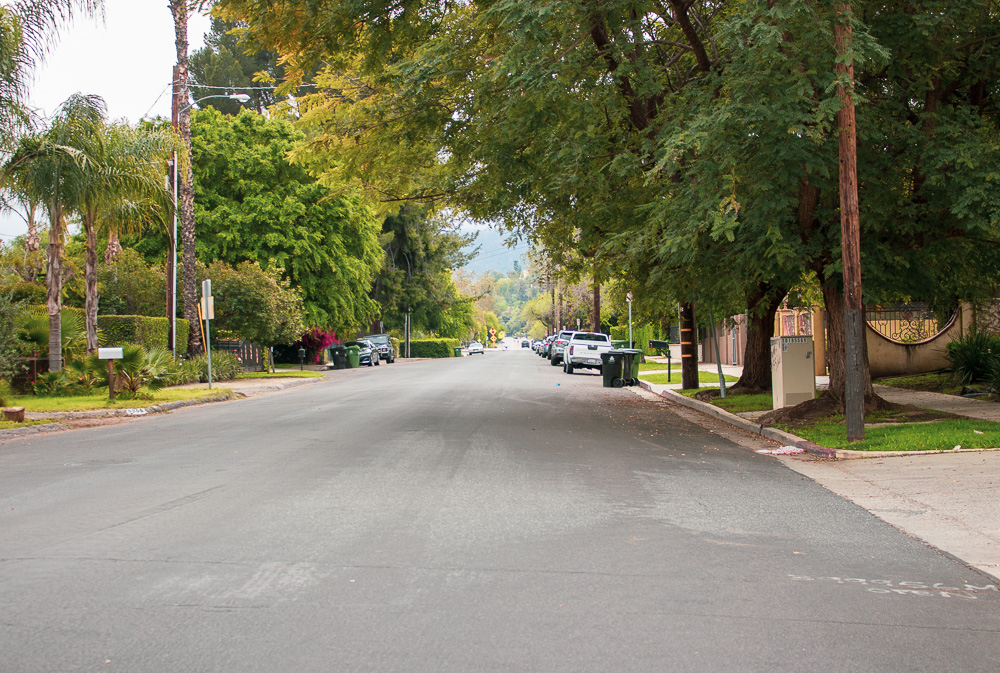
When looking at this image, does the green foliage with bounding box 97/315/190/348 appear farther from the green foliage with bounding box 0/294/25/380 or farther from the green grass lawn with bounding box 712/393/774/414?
the green grass lawn with bounding box 712/393/774/414

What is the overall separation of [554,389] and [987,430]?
49.6 feet

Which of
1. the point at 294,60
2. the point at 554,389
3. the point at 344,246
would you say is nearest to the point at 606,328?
the point at 344,246

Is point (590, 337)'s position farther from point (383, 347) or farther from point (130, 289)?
point (130, 289)

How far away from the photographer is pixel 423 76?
528 inches

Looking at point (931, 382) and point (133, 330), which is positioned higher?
point (133, 330)

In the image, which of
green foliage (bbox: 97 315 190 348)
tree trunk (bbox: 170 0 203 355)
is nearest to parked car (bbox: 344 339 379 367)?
tree trunk (bbox: 170 0 203 355)

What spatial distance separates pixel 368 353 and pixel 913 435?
38.8 meters

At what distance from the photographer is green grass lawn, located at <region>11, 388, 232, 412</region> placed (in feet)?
58.5

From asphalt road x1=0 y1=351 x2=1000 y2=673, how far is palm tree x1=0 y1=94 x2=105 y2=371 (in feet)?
31.5

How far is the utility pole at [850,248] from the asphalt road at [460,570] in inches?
75.2

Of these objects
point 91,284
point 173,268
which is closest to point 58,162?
point 91,284

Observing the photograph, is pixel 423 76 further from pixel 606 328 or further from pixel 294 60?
pixel 606 328

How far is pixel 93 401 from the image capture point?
755 inches

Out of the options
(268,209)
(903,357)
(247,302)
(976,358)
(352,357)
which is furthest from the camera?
(352,357)
